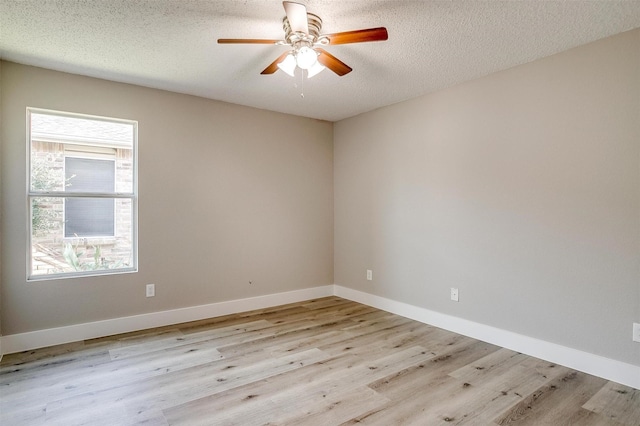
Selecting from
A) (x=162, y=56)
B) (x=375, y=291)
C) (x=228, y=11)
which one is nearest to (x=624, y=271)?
(x=375, y=291)

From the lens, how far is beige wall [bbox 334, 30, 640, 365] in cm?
241

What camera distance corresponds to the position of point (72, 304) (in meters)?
3.12

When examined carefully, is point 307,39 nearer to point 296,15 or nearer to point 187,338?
point 296,15

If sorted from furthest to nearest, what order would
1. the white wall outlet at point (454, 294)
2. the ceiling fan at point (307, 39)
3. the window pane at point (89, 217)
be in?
1. the white wall outlet at point (454, 294)
2. the window pane at point (89, 217)
3. the ceiling fan at point (307, 39)

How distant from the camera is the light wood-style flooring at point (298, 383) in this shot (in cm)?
201

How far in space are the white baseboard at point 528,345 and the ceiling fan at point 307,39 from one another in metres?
2.62

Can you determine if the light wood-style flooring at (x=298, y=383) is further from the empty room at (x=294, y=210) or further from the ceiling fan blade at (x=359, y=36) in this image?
the ceiling fan blade at (x=359, y=36)

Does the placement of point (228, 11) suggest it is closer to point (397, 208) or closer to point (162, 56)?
point (162, 56)

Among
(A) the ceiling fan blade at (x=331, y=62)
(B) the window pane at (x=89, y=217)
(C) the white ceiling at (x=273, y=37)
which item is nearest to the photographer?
(C) the white ceiling at (x=273, y=37)

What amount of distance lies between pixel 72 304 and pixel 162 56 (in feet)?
7.75

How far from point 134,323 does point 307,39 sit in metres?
3.08

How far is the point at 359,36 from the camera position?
2002mm

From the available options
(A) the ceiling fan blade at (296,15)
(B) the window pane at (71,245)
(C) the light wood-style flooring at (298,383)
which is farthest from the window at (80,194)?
(A) the ceiling fan blade at (296,15)

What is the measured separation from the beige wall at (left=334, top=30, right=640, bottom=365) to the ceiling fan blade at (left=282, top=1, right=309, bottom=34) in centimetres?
201
